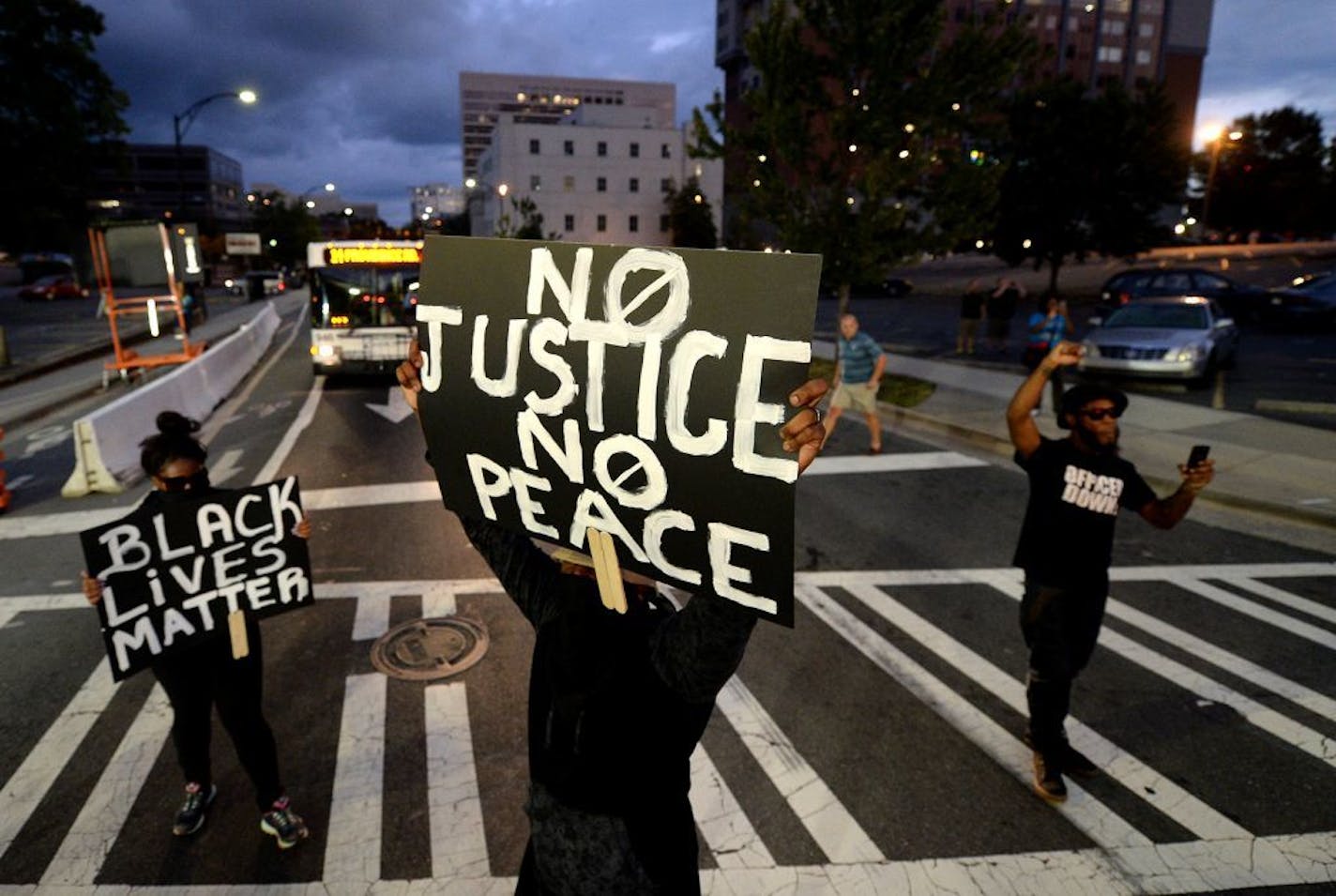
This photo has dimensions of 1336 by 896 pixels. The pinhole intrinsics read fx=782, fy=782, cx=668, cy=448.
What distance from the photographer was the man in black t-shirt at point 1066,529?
3.82m

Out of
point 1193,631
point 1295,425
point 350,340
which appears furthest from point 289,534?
point 1295,425

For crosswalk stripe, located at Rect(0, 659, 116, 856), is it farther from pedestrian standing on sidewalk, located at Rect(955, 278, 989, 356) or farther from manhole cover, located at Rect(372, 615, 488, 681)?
pedestrian standing on sidewalk, located at Rect(955, 278, 989, 356)

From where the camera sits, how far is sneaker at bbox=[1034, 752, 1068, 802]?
13.1 feet

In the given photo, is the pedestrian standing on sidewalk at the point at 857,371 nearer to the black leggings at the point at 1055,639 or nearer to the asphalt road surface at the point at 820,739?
the asphalt road surface at the point at 820,739

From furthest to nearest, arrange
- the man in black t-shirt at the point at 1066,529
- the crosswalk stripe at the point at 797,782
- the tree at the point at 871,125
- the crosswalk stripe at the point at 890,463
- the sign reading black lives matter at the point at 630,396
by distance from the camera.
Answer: the tree at the point at 871,125
the crosswalk stripe at the point at 890,463
the man in black t-shirt at the point at 1066,529
the crosswalk stripe at the point at 797,782
the sign reading black lives matter at the point at 630,396

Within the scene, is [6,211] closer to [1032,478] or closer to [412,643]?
[412,643]

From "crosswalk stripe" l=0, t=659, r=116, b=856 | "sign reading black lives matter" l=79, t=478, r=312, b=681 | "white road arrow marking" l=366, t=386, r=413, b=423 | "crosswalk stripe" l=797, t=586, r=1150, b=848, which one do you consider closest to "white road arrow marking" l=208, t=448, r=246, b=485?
"white road arrow marking" l=366, t=386, r=413, b=423

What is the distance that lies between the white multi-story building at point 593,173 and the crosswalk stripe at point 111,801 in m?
76.0

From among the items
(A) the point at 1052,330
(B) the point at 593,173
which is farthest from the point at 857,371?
(B) the point at 593,173

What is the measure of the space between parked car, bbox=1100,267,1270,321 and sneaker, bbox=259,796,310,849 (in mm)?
26540

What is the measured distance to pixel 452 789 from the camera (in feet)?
13.2

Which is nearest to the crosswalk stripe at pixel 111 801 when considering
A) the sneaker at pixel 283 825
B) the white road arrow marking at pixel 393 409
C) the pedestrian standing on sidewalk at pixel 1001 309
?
the sneaker at pixel 283 825

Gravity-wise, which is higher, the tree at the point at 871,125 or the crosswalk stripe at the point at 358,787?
the tree at the point at 871,125

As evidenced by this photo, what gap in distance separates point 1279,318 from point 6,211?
168 feet
